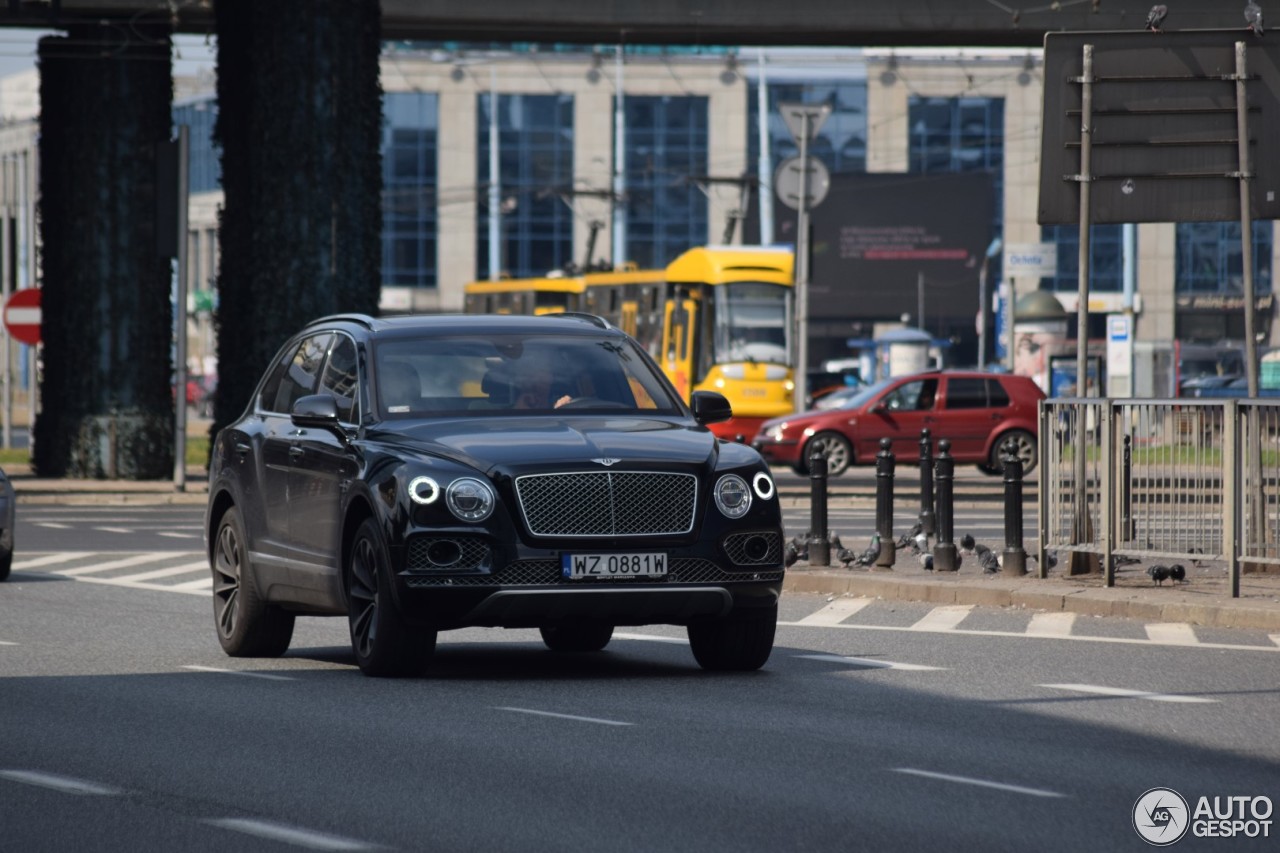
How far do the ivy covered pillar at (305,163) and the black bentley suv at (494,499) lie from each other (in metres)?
18.5

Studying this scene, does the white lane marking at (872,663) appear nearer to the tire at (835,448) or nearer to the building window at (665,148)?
the tire at (835,448)

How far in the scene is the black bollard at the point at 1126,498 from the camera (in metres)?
15.2

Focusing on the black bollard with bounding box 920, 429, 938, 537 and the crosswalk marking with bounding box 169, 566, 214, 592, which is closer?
the crosswalk marking with bounding box 169, 566, 214, 592

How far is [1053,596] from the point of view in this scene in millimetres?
14953

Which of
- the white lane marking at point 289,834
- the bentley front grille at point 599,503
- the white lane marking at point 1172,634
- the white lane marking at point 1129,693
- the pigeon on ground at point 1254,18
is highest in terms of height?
the pigeon on ground at point 1254,18

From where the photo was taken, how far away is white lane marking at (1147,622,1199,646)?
1292 cm

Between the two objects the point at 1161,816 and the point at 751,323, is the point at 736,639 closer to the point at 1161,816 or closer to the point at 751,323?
the point at 1161,816

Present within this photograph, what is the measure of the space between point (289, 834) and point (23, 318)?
95.7ft

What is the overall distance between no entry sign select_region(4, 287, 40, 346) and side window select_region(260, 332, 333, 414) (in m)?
22.7

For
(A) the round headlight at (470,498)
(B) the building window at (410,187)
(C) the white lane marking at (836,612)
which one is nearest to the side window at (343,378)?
(A) the round headlight at (470,498)

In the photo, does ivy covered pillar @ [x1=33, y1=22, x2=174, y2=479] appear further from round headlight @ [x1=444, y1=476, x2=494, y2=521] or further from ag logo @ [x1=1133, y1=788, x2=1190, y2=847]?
ag logo @ [x1=1133, y1=788, x2=1190, y2=847]

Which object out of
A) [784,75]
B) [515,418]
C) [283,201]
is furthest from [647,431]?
[784,75]

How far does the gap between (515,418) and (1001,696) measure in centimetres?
263

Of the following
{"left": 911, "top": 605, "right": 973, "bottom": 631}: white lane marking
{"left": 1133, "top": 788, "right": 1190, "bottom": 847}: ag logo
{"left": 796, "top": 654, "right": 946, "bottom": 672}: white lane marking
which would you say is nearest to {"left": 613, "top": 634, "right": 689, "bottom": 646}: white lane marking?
{"left": 796, "top": 654, "right": 946, "bottom": 672}: white lane marking
